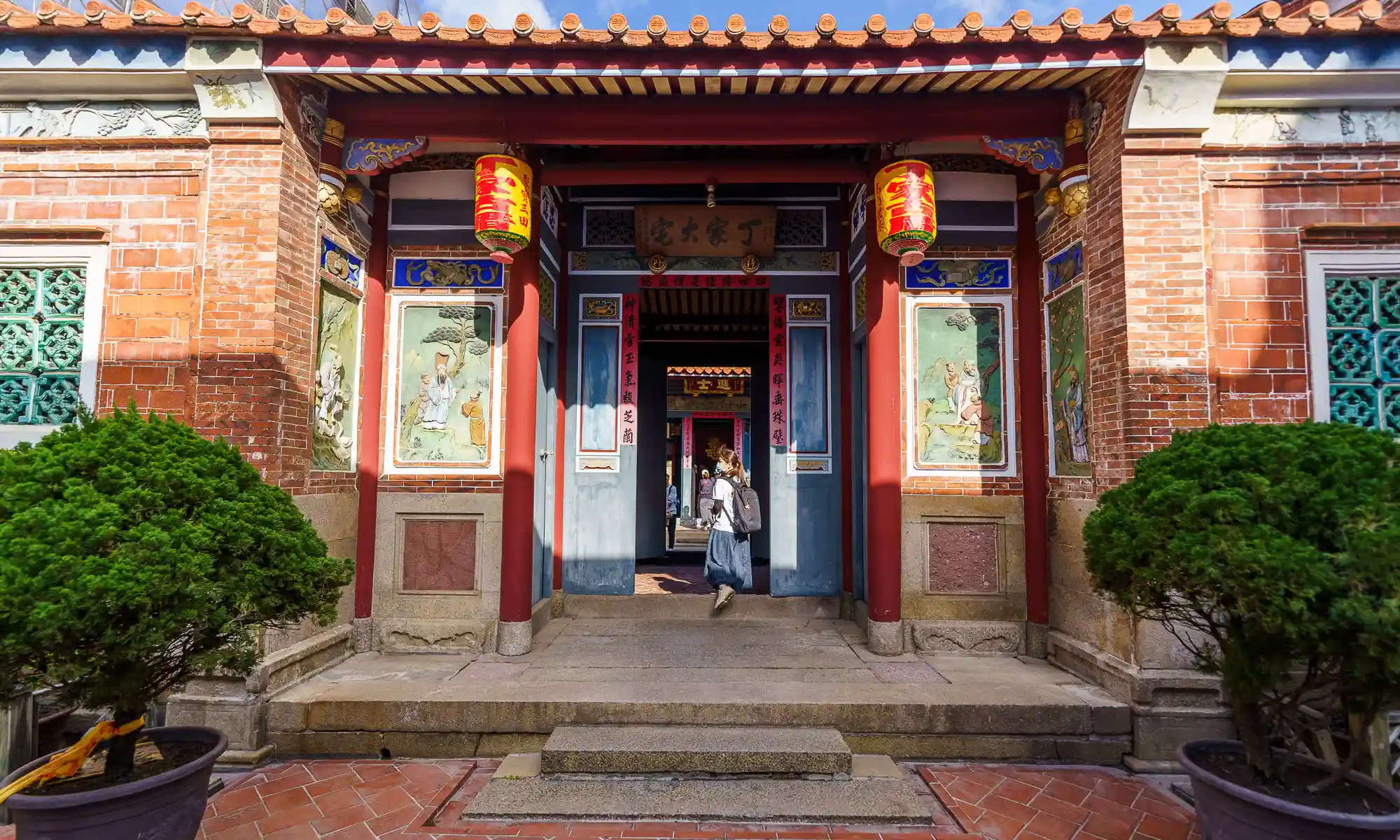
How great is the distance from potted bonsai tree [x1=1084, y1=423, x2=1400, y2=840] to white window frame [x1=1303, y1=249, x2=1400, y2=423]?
2.25 meters

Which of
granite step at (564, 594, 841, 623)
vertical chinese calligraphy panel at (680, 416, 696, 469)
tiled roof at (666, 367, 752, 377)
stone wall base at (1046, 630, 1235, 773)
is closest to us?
stone wall base at (1046, 630, 1235, 773)

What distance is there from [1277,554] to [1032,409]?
2.97 m

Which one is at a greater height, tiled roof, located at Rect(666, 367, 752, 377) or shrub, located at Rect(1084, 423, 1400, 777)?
tiled roof, located at Rect(666, 367, 752, 377)

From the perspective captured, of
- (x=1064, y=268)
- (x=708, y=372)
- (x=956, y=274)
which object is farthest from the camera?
(x=708, y=372)

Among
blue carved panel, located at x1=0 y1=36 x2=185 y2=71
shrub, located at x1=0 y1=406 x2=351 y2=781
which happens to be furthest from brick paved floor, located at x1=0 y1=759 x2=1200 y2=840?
blue carved panel, located at x1=0 y1=36 x2=185 y2=71

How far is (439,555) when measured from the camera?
5.21m

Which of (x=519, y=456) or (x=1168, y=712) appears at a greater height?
(x=519, y=456)

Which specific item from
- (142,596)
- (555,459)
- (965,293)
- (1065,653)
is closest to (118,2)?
(555,459)

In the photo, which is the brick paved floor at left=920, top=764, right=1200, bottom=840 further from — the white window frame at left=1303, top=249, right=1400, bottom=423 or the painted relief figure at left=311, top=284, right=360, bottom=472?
the painted relief figure at left=311, top=284, right=360, bottom=472

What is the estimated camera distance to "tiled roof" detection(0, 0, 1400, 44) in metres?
4.04

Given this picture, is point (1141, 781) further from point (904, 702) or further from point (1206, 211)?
point (1206, 211)

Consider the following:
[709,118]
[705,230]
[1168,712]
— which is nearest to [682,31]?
[709,118]

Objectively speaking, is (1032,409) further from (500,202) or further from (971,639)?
(500,202)

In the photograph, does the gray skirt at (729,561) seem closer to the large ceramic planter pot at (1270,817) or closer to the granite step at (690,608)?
the granite step at (690,608)
